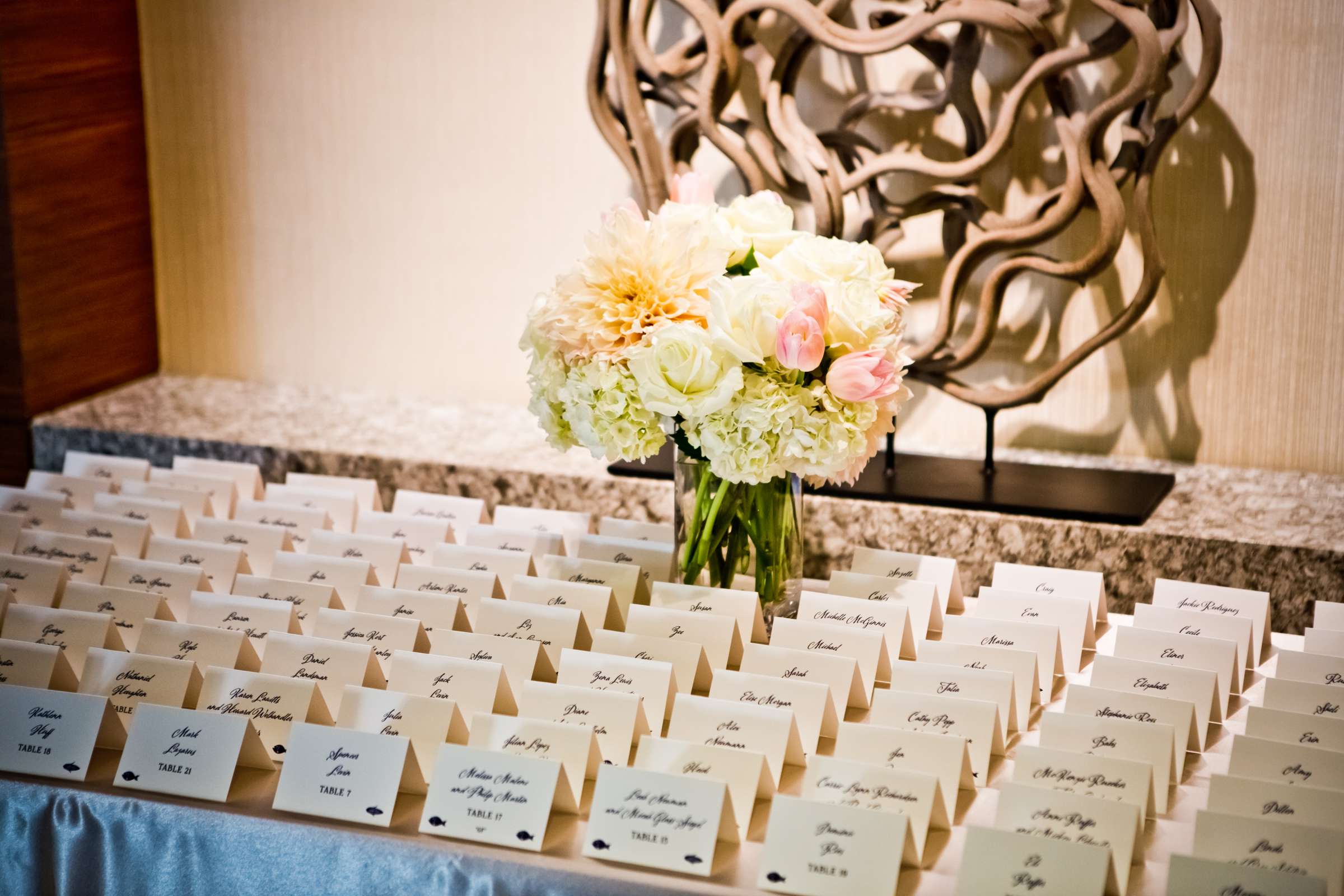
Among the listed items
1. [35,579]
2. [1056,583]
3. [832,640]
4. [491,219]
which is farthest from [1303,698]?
[491,219]

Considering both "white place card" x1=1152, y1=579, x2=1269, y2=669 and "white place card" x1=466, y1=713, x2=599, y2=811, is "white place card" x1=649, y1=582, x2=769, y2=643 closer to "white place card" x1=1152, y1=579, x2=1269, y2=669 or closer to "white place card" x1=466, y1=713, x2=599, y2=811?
"white place card" x1=466, y1=713, x2=599, y2=811

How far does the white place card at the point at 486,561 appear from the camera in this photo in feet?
4.90

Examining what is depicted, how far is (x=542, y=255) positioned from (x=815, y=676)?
1363mm

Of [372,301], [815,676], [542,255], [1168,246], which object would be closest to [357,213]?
[372,301]

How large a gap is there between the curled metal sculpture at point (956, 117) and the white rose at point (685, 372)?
808mm

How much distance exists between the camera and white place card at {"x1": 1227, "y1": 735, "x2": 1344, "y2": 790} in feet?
3.42

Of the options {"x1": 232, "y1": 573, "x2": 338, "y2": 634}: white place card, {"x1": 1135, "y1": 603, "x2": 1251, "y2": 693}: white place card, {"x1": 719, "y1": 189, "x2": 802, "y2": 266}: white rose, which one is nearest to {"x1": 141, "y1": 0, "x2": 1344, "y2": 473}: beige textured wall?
{"x1": 1135, "y1": 603, "x2": 1251, "y2": 693}: white place card

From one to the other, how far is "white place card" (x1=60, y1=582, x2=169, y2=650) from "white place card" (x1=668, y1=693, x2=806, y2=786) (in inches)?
24.1

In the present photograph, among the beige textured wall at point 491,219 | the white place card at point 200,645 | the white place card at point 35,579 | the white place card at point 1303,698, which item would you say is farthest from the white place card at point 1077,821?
the beige textured wall at point 491,219

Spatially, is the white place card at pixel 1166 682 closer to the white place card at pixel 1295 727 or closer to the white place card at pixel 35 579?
the white place card at pixel 1295 727

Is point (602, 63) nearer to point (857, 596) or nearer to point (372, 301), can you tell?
point (372, 301)

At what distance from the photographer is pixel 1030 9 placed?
71.5 inches

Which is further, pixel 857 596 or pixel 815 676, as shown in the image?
pixel 857 596

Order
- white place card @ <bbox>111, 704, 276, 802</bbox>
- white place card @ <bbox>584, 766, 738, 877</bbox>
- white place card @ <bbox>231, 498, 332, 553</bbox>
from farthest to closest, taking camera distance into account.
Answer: white place card @ <bbox>231, 498, 332, 553</bbox> → white place card @ <bbox>111, 704, 276, 802</bbox> → white place card @ <bbox>584, 766, 738, 877</bbox>
